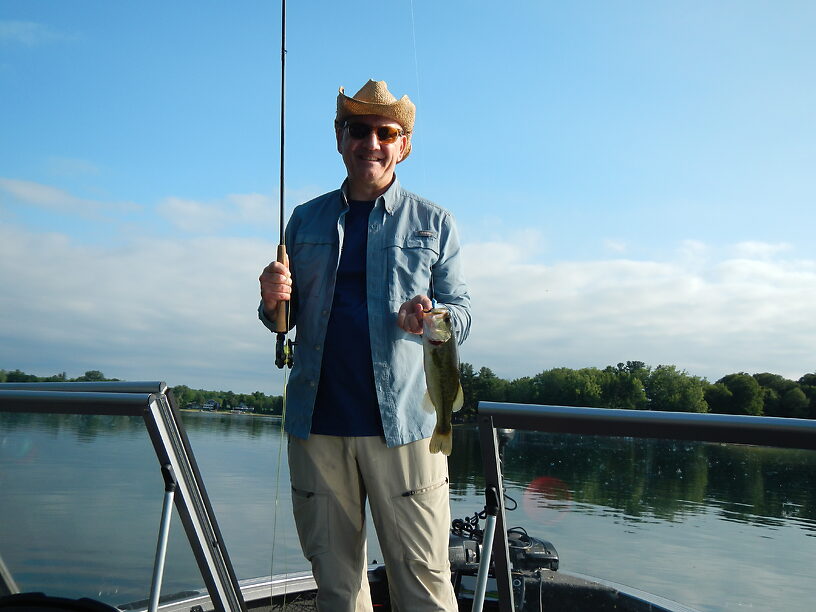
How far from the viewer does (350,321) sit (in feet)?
9.53

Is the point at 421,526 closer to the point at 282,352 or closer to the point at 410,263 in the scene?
the point at 282,352

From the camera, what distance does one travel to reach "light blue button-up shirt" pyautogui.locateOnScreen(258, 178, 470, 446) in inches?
111

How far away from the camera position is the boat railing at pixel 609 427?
1.82 metres

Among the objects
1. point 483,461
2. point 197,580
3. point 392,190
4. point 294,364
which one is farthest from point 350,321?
point 197,580

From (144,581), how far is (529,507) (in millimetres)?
1258

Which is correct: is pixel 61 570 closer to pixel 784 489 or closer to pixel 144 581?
pixel 144 581

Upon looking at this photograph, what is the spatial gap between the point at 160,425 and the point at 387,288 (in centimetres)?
107

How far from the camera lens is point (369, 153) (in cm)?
301

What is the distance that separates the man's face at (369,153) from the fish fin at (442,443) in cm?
113

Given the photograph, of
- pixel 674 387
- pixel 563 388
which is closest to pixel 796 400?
pixel 674 387

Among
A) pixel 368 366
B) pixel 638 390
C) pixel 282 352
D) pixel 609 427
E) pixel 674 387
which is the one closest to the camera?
pixel 609 427

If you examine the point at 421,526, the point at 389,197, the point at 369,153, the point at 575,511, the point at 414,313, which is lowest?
the point at 421,526

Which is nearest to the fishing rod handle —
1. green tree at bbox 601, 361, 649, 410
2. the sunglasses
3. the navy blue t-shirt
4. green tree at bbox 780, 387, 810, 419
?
the navy blue t-shirt

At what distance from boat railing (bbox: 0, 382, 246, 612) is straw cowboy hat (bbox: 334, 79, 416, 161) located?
144 cm
